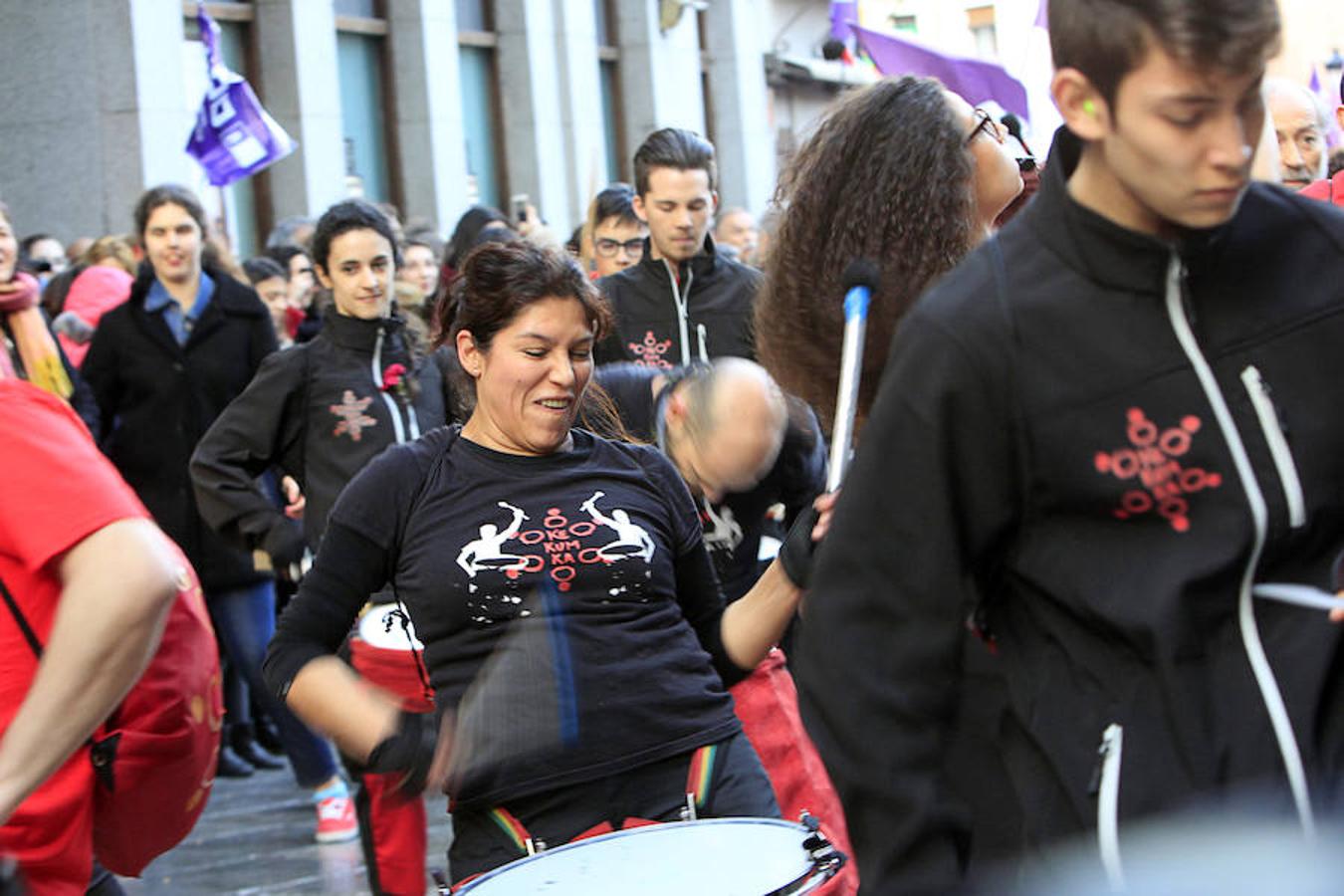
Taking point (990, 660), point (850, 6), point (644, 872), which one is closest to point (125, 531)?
point (644, 872)

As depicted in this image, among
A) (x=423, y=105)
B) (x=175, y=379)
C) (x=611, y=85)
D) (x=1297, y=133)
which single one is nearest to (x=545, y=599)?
(x=1297, y=133)

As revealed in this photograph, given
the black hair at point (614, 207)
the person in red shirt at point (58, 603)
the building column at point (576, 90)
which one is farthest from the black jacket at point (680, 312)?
the building column at point (576, 90)

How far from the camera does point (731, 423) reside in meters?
4.07

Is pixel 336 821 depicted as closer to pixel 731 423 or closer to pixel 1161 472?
pixel 731 423

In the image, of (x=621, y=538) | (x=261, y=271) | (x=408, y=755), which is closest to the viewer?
(x=408, y=755)

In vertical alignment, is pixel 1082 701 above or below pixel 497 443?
below

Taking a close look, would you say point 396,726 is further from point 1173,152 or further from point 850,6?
point 850,6

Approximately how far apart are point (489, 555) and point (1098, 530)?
188 centimetres

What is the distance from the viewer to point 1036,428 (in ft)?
7.63

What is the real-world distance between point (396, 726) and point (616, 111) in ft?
65.1

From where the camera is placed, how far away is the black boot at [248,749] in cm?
930

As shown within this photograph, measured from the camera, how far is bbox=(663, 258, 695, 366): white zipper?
22.6 ft

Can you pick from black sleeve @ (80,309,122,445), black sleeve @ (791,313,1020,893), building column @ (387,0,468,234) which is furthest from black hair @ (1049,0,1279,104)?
building column @ (387,0,468,234)

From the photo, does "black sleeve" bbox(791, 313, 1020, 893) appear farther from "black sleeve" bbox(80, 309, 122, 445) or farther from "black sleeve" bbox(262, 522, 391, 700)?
"black sleeve" bbox(80, 309, 122, 445)
